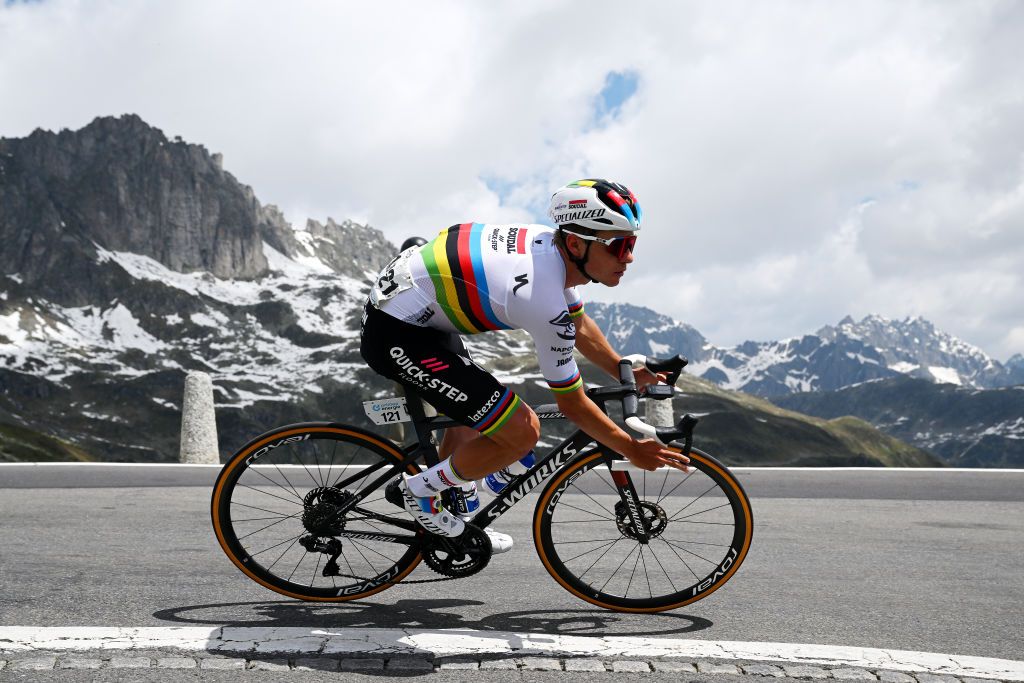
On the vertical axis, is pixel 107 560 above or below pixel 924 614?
above

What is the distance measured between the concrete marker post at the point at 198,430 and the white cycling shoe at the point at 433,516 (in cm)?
1058

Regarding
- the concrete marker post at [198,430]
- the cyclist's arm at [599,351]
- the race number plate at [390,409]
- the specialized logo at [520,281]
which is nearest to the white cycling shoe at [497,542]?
the race number plate at [390,409]

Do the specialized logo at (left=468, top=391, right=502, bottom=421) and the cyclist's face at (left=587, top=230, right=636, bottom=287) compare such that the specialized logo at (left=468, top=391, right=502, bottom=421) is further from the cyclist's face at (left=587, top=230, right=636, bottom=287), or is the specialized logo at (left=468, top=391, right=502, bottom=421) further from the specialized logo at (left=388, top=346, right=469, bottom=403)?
the cyclist's face at (left=587, top=230, right=636, bottom=287)

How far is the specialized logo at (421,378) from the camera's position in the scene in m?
3.80

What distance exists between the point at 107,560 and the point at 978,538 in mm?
6048

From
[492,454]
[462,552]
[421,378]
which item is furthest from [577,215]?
[462,552]

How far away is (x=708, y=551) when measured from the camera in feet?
14.8

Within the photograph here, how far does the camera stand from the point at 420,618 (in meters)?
3.97

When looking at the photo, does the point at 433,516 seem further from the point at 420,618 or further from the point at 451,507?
the point at 420,618

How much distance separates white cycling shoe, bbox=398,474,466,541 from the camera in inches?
156

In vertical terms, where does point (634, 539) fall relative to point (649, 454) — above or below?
below

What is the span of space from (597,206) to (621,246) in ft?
0.69

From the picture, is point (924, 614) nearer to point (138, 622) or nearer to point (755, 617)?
point (755, 617)

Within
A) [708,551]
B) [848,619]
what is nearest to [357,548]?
[708,551]
